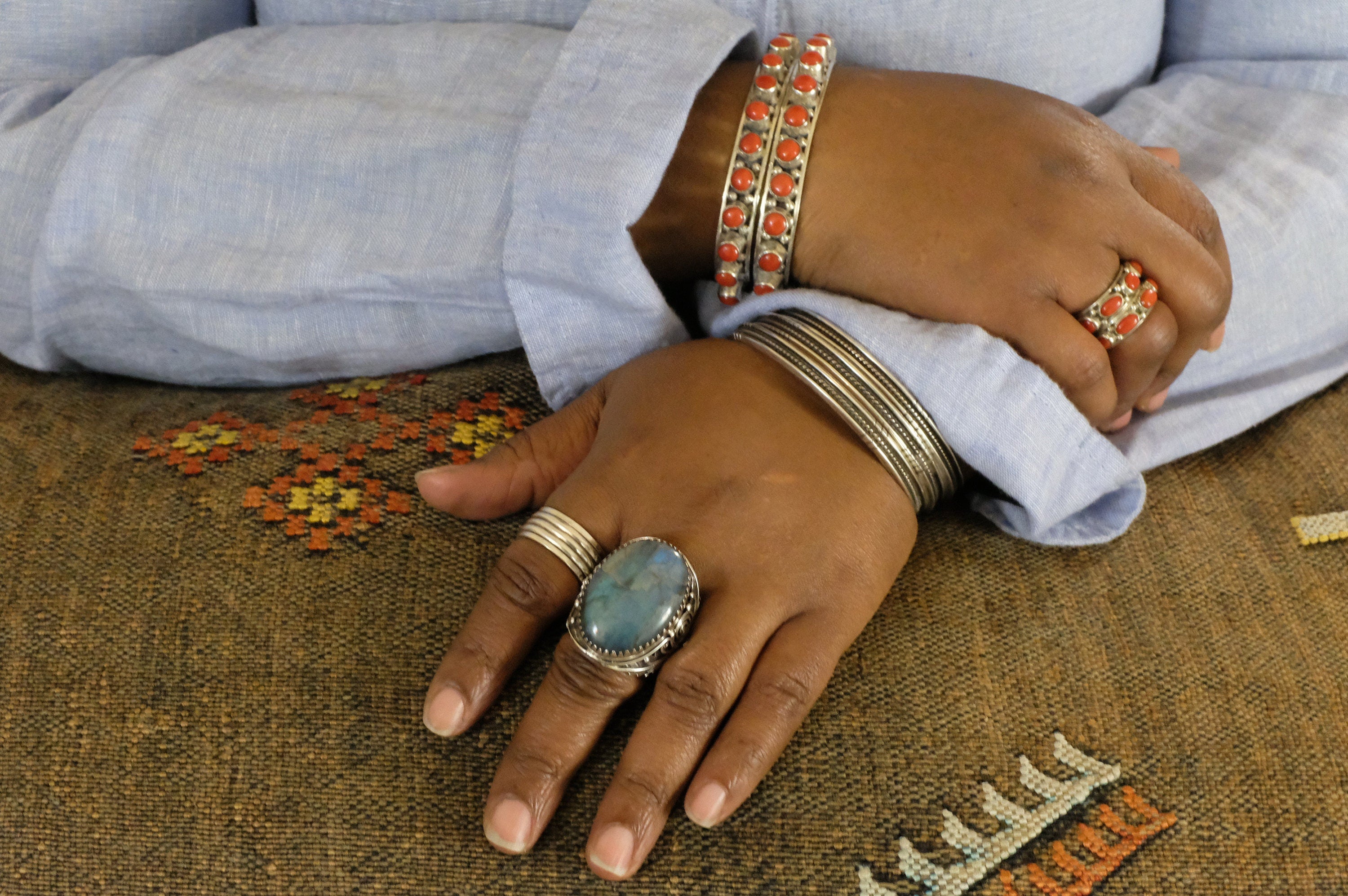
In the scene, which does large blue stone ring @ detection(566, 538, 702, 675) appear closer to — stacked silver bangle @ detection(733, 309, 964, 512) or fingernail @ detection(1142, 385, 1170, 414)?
stacked silver bangle @ detection(733, 309, 964, 512)

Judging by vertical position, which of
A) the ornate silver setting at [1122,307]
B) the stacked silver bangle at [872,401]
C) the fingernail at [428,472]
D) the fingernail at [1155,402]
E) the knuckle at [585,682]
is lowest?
the knuckle at [585,682]

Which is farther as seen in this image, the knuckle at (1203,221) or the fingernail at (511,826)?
the knuckle at (1203,221)

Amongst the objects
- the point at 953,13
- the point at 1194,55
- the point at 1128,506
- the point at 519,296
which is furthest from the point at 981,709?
the point at 1194,55

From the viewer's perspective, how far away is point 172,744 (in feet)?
1.51

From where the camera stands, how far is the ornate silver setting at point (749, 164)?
55 cm

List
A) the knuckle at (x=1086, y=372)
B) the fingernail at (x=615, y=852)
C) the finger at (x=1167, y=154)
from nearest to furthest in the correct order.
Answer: the fingernail at (x=615, y=852) → the knuckle at (x=1086, y=372) → the finger at (x=1167, y=154)

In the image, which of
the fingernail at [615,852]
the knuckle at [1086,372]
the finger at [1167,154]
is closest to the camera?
the fingernail at [615,852]

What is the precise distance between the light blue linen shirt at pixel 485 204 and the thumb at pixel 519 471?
0.18 ft

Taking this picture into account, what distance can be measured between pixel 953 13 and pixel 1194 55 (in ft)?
1.00

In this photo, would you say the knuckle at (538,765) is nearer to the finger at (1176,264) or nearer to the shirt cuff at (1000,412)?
the shirt cuff at (1000,412)

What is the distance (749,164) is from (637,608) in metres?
0.26

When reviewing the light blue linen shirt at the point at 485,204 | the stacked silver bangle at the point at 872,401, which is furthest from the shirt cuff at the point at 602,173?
the stacked silver bangle at the point at 872,401

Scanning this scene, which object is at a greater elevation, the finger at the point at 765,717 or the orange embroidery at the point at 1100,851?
the finger at the point at 765,717

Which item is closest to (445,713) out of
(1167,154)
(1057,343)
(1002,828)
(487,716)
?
(487,716)
